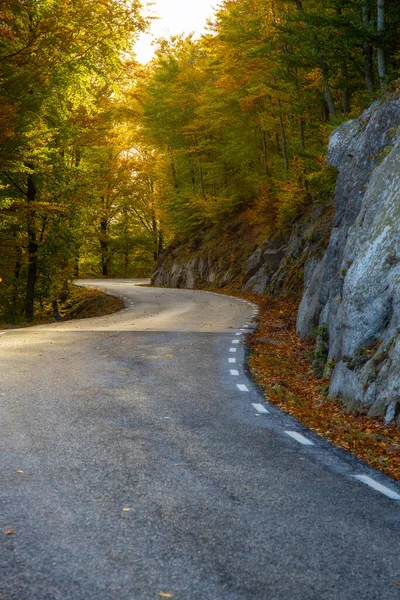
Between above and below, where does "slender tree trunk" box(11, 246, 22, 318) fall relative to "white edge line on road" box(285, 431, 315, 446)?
above

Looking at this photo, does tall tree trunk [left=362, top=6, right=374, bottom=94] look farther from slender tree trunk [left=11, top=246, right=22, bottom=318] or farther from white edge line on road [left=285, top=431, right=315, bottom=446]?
slender tree trunk [left=11, top=246, right=22, bottom=318]

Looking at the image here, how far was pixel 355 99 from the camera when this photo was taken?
2466 cm

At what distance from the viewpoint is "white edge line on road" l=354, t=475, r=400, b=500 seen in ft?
18.6

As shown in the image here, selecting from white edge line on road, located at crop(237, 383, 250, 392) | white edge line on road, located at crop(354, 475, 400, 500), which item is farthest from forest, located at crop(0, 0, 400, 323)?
white edge line on road, located at crop(354, 475, 400, 500)

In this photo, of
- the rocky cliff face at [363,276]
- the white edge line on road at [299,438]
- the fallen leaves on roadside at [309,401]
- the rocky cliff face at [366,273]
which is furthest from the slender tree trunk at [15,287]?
the white edge line on road at [299,438]

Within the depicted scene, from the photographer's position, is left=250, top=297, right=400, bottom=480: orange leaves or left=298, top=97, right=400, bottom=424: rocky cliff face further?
left=298, top=97, right=400, bottom=424: rocky cliff face

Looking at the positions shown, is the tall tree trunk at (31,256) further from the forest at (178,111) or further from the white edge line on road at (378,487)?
the white edge line on road at (378,487)

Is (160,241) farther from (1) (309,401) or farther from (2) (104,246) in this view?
(1) (309,401)

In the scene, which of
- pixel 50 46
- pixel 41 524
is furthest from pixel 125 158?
pixel 41 524

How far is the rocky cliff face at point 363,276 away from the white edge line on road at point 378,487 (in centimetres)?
227

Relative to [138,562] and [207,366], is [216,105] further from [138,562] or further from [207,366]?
[138,562]

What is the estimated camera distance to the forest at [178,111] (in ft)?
57.8

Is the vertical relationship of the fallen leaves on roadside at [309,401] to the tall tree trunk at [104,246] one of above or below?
below

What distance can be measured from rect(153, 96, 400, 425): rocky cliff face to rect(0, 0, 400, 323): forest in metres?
1.70
